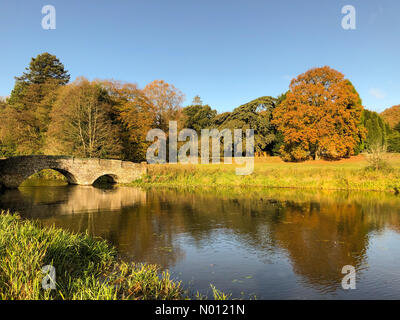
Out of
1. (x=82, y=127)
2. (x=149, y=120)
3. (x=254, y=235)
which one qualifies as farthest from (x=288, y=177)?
(x=82, y=127)

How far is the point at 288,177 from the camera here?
1162 inches

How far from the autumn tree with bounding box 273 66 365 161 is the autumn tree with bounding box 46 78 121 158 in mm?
22872

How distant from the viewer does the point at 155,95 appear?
4234 centimetres

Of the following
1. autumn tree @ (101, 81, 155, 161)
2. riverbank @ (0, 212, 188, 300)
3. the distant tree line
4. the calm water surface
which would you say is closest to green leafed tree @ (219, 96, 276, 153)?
the distant tree line

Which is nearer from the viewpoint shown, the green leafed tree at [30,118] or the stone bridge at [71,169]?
the stone bridge at [71,169]

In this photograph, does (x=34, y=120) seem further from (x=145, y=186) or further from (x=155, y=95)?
(x=145, y=186)

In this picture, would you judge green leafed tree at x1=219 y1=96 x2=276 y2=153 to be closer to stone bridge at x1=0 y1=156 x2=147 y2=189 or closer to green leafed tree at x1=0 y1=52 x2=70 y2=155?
stone bridge at x1=0 y1=156 x2=147 y2=189

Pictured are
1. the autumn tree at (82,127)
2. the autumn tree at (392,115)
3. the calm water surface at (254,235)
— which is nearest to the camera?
the calm water surface at (254,235)

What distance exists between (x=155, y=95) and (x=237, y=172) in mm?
17280

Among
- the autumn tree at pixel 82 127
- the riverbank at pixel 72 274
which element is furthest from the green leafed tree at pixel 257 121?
the riverbank at pixel 72 274

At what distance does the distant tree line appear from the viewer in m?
37.2

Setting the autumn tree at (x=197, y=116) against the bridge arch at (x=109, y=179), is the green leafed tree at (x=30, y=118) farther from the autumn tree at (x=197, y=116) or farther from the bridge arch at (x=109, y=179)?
the autumn tree at (x=197, y=116)

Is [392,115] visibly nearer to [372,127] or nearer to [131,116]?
[372,127]

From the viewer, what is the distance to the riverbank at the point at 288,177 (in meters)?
26.2
